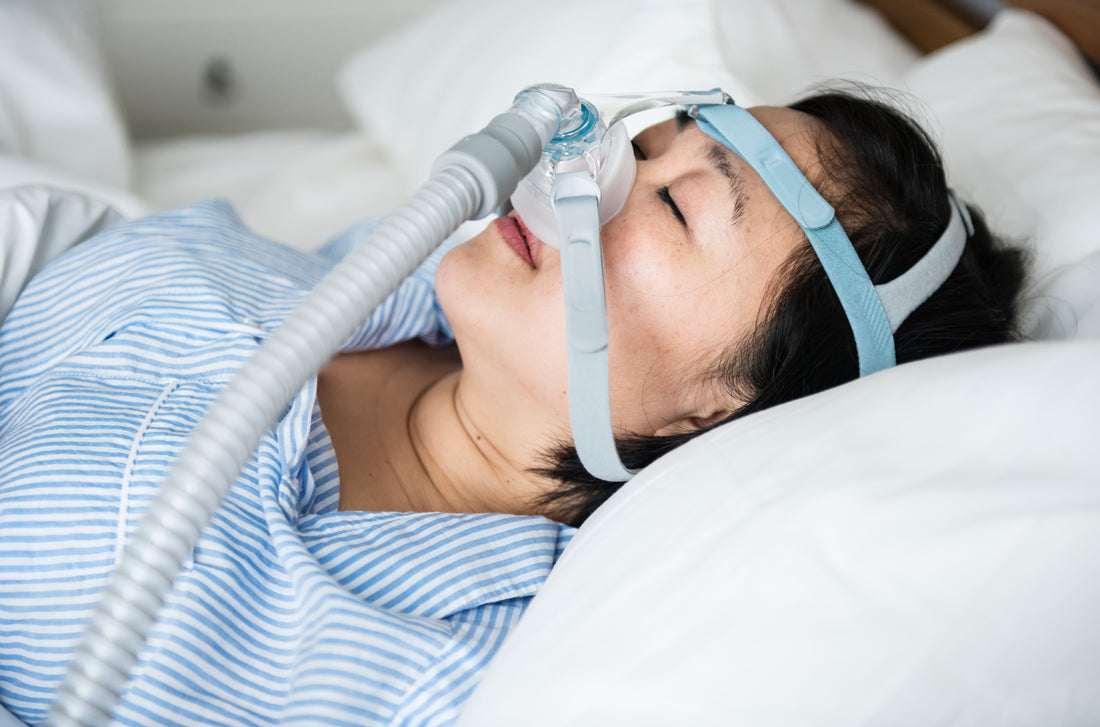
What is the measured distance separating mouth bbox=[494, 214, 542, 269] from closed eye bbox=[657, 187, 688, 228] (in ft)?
0.46

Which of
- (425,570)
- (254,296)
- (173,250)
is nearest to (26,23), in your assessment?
(173,250)

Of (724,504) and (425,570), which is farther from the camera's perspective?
(425,570)

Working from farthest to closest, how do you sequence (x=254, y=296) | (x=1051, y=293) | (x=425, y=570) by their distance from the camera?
(x=254, y=296)
(x=1051, y=293)
(x=425, y=570)

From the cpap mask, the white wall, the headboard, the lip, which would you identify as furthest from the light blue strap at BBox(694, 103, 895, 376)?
the white wall

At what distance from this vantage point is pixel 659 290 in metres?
0.83

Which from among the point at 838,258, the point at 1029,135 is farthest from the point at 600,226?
the point at 1029,135

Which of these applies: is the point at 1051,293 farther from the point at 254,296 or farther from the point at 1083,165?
the point at 254,296

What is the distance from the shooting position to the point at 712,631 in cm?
55

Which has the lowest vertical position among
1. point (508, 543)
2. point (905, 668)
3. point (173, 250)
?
point (508, 543)

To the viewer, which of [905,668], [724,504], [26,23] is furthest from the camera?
[26,23]

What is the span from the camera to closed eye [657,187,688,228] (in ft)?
2.77

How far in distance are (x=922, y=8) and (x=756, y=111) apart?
0.82 metres

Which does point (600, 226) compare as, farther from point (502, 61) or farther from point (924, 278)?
point (502, 61)

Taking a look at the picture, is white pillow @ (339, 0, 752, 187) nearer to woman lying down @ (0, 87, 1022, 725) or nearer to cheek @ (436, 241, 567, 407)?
woman lying down @ (0, 87, 1022, 725)
